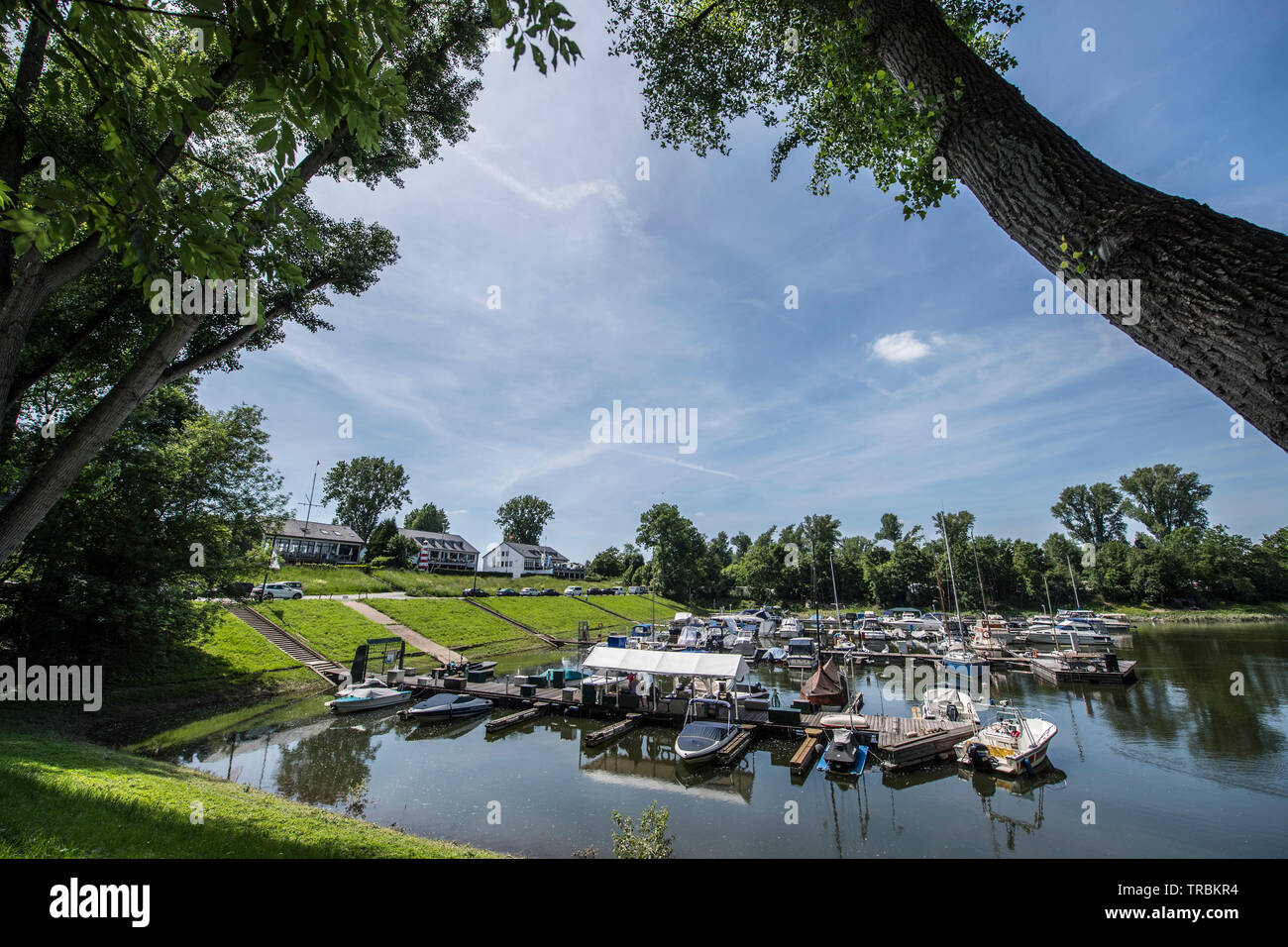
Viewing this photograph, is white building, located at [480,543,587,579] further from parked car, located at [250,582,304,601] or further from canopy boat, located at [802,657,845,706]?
canopy boat, located at [802,657,845,706]

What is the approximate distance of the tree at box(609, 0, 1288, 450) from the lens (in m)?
2.22

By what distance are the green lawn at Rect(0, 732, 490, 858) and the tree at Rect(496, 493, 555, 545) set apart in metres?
103

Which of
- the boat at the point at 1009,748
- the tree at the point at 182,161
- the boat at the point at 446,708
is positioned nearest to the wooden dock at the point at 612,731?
the boat at the point at 446,708

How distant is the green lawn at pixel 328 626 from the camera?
29.8 meters

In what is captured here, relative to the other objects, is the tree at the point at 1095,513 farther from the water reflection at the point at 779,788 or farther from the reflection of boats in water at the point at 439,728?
the reflection of boats in water at the point at 439,728

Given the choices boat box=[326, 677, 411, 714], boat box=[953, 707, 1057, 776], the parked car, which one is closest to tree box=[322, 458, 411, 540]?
the parked car

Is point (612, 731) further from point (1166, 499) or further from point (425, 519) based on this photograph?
point (1166, 499)

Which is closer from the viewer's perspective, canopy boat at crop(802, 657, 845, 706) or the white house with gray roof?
canopy boat at crop(802, 657, 845, 706)

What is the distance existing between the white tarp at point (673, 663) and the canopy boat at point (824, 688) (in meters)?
4.29

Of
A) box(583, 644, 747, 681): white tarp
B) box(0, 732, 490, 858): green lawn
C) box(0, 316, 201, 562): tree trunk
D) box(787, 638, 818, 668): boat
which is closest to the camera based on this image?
box(0, 732, 490, 858): green lawn

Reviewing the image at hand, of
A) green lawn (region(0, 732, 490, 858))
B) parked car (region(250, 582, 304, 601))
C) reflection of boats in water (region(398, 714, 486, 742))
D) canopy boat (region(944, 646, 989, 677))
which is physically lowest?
canopy boat (region(944, 646, 989, 677))

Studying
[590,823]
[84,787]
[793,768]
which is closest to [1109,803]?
[793,768]

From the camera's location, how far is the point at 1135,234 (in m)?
2.59

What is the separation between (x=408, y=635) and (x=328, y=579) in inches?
644
